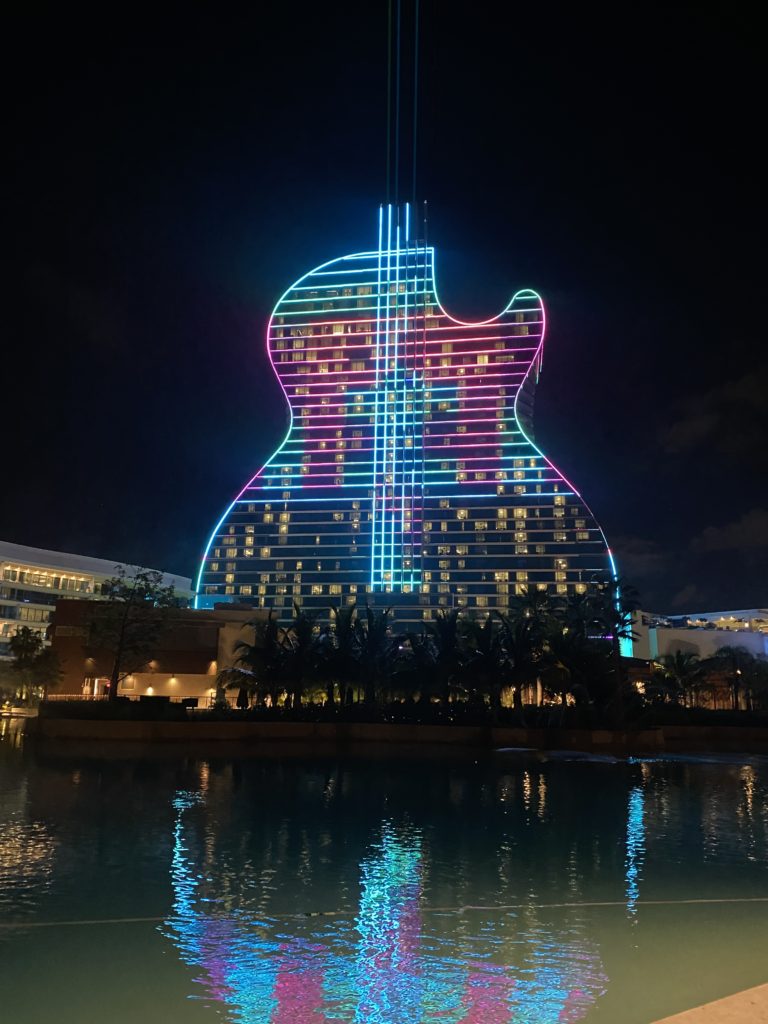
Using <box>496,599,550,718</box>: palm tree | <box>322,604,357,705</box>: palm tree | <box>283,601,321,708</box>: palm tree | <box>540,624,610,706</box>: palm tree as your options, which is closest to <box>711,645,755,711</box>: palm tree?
<box>540,624,610,706</box>: palm tree

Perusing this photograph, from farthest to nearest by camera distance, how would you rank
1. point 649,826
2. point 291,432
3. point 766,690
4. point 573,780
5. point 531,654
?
point 291,432 < point 766,690 < point 531,654 < point 573,780 < point 649,826

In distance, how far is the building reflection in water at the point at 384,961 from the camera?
306 inches

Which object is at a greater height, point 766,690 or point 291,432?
point 291,432

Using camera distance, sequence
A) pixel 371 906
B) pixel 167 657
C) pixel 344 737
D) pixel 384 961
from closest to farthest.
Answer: pixel 384 961
pixel 371 906
pixel 344 737
pixel 167 657

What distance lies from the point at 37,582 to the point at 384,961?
113m

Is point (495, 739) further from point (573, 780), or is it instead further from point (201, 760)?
point (201, 760)

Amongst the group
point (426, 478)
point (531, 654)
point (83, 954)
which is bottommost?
point (83, 954)

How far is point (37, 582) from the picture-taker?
111 metres

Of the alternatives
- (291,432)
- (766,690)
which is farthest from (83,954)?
(291,432)

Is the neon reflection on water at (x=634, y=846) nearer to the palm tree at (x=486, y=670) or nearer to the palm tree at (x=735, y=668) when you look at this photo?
the palm tree at (x=486, y=670)

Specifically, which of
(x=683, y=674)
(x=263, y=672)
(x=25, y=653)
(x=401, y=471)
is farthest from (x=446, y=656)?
(x=401, y=471)

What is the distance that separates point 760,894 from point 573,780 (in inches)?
633

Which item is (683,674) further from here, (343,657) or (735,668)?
(343,657)

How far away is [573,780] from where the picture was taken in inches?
1102
